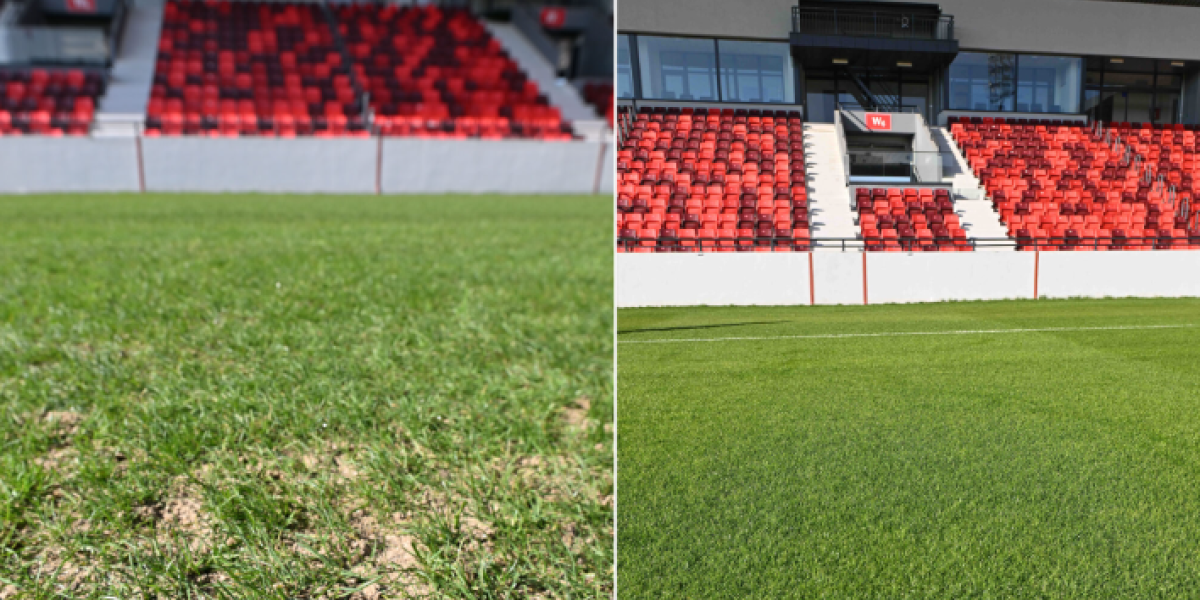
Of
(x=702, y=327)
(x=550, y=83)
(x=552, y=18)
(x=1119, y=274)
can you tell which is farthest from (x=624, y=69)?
(x=552, y=18)

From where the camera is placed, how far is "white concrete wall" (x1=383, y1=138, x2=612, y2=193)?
1203cm

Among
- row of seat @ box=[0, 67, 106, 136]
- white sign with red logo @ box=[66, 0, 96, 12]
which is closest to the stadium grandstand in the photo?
row of seat @ box=[0, 67, 106, 136]

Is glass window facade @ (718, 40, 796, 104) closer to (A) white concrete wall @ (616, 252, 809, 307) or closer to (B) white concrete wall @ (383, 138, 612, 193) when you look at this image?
(A) white concrete wall @ (616, 252, 809, 307)

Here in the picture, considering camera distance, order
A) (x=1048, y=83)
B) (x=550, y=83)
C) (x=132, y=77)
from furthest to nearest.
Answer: (x=550, y=83), (x=132, y=77), (x=1048, y=83)

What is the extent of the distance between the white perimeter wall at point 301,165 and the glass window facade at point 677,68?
11560mm

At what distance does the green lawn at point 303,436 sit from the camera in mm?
1064

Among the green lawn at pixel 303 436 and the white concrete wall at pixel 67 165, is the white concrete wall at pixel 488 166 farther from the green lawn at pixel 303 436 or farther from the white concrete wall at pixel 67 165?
the green lawn at pixel 303 436

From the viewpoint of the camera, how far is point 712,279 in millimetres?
817

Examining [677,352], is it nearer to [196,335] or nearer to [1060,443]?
[1060,443]

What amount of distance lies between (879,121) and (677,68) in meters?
0.21

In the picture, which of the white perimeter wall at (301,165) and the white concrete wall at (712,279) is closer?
the white concrete wall at (712,279)

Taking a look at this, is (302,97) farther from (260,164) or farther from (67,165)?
(67,165)

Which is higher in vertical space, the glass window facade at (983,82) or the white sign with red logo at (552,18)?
the white sign with red logo at (552,18)

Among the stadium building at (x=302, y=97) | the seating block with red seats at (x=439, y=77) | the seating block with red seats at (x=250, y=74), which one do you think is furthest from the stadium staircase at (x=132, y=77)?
the seating block with red seats at (x=439, y=77)
